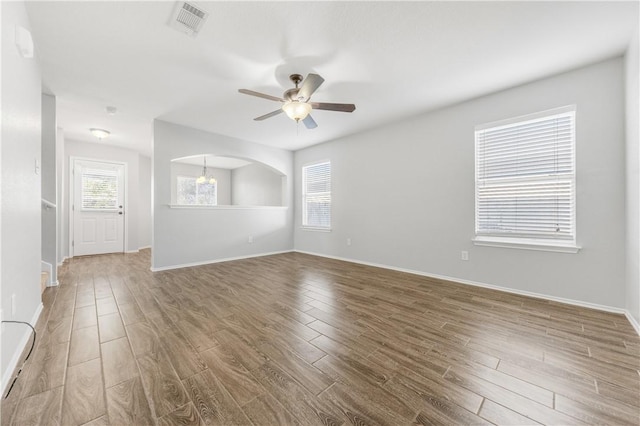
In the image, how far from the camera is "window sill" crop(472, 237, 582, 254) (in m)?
2.70

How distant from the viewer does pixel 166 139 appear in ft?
14.1

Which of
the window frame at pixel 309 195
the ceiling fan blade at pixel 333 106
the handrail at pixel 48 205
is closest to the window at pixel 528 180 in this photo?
the ceiling fan blade at pixel 333 106

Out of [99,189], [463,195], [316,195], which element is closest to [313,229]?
[316,195]

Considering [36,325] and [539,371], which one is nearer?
[539,371]

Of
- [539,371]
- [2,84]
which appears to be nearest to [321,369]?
[539,371]

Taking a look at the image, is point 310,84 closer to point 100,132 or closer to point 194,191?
point 100,132

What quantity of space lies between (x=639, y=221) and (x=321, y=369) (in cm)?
288

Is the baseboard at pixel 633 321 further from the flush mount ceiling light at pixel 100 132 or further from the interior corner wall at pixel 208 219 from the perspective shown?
the flush mount ceiling light at pixel 100 132

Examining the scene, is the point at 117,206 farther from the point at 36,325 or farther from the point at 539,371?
the point at 539,371

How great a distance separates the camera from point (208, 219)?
190 inches

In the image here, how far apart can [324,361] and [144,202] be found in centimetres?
715

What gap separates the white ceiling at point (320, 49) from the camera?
6.32 ft

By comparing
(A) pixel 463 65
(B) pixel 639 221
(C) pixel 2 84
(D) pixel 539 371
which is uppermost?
(A) pixel 463 65

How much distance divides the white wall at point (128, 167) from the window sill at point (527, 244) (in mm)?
7502
